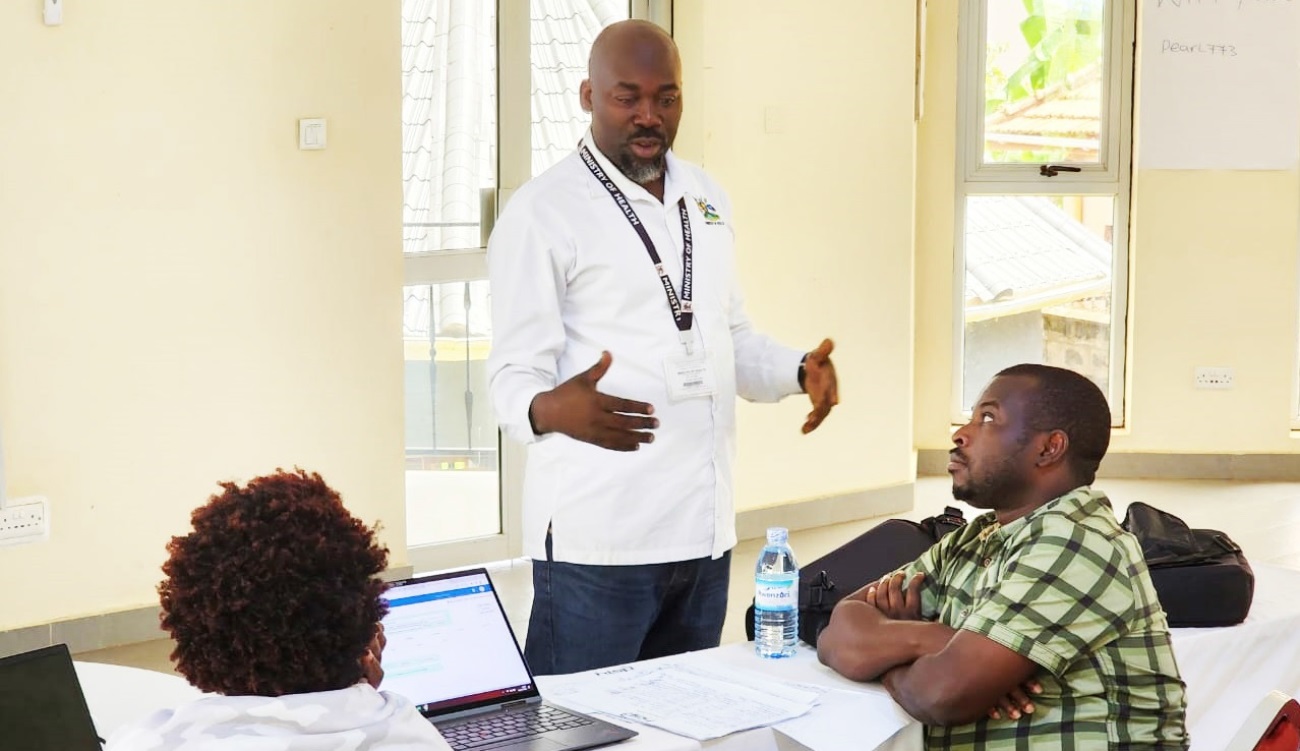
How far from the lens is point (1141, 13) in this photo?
7.17m

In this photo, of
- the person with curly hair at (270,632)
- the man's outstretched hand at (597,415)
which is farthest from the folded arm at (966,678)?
the person with curly hair at (270,632)

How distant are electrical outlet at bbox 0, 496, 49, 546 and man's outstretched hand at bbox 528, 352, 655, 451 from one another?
2.57 meters

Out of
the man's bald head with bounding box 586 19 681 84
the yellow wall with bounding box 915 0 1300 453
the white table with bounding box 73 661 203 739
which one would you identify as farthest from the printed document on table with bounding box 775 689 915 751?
the yellow wall with bounding box 915 0 1300 453

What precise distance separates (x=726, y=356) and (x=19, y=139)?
2548 mm

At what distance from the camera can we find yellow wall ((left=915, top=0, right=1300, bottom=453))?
23.6 ft

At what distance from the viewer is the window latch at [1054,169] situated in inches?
289

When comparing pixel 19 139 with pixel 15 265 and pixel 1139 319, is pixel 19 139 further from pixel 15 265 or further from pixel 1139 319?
pixel 1139 319

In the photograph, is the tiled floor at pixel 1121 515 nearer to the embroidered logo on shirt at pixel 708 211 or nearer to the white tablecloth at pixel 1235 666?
the white tablecloth at pixel 1235 666

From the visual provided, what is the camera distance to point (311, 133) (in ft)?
15.6

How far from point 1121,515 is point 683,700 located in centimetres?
459

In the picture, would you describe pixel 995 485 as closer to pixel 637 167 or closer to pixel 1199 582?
pixel 1199 582

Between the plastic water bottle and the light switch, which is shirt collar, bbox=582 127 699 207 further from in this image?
the light switch

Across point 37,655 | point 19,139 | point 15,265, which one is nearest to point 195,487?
point 15,265

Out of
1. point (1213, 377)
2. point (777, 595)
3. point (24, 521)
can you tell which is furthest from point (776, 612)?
point (1213, 377)
